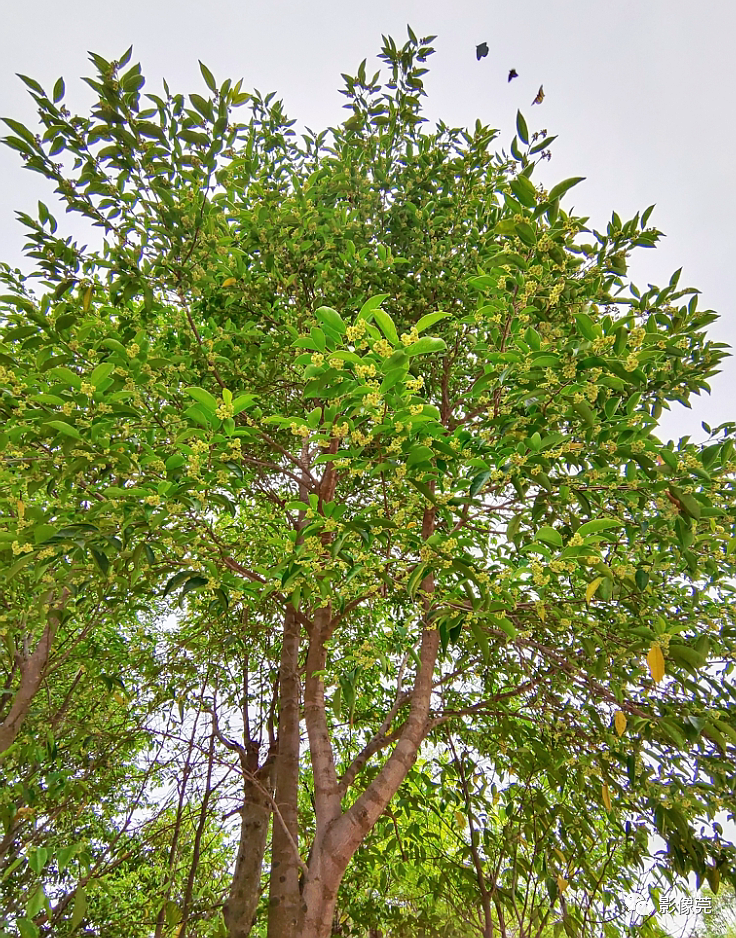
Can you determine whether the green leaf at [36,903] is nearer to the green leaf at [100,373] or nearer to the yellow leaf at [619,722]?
the green leaf at [100,373]

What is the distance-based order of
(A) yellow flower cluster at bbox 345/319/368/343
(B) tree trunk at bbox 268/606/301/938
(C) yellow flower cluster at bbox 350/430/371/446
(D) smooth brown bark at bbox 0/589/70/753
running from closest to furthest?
(A) yellow flower cluster at bbox 345/319/368/343
(C) yellow flower cluster at bbox 350/430/371/446
(B) tree trunk at bbox 268/606/301/938
(D) smooth brown bark at bbox 0/589/70/753

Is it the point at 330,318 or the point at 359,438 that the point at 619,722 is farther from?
the point at 330,318

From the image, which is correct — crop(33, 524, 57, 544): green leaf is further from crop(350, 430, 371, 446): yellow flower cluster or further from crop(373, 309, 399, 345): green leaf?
crop(373, 309, 399, 345): green leaf

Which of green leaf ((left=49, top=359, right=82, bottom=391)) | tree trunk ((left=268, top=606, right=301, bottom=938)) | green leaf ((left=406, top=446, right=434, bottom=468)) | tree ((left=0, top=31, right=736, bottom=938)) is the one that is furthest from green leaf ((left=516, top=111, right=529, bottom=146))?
tree trunk ((left=268, top=606, right=301, bottom=938))

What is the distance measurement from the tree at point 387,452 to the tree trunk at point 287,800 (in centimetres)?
2

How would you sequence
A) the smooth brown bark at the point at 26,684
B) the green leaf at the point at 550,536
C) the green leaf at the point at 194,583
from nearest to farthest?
1. the green leaf at the point at 550,536
2. the green leaf at the point at 194,583
3. the smooth brown bark at the point at 26,684

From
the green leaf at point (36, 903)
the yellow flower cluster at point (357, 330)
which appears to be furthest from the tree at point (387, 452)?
the green leaf at point (36, 903)

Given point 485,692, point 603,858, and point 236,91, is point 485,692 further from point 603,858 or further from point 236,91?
point 236,91

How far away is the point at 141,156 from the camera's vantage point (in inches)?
109

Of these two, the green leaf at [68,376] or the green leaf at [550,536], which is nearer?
the green leaf at [550,536]

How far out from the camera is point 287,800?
391 cm

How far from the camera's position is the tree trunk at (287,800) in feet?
Answer: 11.2

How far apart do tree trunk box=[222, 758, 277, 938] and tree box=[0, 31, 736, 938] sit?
0.02 meters

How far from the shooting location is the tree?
240 centimetres
